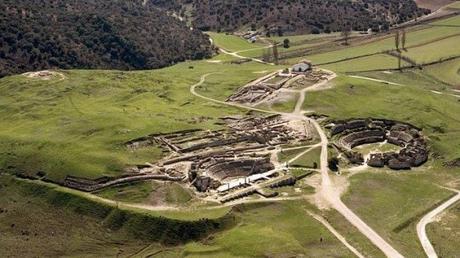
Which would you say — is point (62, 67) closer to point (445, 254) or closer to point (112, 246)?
point (112, 246)

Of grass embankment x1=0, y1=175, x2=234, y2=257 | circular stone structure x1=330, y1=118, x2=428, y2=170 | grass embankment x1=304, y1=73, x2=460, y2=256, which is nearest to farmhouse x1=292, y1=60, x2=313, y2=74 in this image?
grass embankment x1=304, y1=73, x2=460, y2=256

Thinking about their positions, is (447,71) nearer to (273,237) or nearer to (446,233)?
(446,233)

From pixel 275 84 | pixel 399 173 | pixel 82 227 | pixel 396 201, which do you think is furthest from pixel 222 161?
pixel 275 84

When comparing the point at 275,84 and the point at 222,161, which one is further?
the point at 275,84

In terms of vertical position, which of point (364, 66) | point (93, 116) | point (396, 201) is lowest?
point (396, 201)

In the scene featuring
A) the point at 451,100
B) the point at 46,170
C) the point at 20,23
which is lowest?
the point at 451,100

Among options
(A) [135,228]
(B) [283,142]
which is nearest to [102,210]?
(A) [135,228]

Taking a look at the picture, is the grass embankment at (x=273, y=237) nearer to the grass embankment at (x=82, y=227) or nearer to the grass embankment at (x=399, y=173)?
the grass embankment at (x=82, y=227)

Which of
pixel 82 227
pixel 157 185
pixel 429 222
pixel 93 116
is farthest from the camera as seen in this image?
pixel 93 116

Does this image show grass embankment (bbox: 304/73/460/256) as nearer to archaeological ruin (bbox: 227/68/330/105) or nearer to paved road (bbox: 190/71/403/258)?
paved road (bbox: 190/71/403/258)
